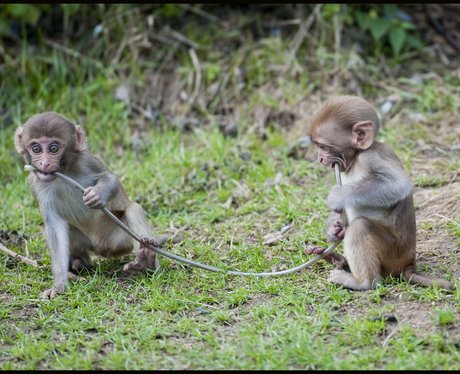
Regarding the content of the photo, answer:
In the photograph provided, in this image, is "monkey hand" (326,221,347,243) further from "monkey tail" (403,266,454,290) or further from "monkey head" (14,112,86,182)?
"monkey head" (14,112,86,182)

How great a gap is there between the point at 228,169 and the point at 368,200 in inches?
145

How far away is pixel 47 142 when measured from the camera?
7.37 m

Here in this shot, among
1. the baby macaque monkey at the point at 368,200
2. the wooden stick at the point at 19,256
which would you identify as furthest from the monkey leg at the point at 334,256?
the wooden stick at the point at 19,256

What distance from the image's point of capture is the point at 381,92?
1164cm

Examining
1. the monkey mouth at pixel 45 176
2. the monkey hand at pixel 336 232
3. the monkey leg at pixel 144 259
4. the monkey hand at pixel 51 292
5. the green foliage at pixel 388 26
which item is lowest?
the monkey hand at pixel 51 292

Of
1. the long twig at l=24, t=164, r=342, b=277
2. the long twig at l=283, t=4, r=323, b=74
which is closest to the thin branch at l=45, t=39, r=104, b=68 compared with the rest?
the long twig at l=283, t=4, r=323, b=74

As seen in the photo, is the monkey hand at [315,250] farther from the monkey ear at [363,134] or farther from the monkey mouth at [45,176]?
the monkey mouth at [45,176]

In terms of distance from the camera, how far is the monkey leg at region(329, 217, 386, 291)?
6.69 m

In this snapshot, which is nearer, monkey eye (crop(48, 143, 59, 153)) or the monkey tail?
the monkey tail

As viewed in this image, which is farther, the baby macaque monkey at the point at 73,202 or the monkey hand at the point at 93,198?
the baby macaque monkey at the point at 73,202

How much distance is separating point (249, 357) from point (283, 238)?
264 cm

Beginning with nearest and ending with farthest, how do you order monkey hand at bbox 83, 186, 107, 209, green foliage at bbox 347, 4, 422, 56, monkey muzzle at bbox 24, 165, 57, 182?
monkey hand at bbox 83, 186, 107, 209
monkey muzzle at bbox 24, 165, 57, 182
green foliage at bbox 347, 4, 422, 56

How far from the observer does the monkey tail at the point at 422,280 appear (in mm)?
6582

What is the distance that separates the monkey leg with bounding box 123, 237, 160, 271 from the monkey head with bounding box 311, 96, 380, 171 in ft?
6.00
